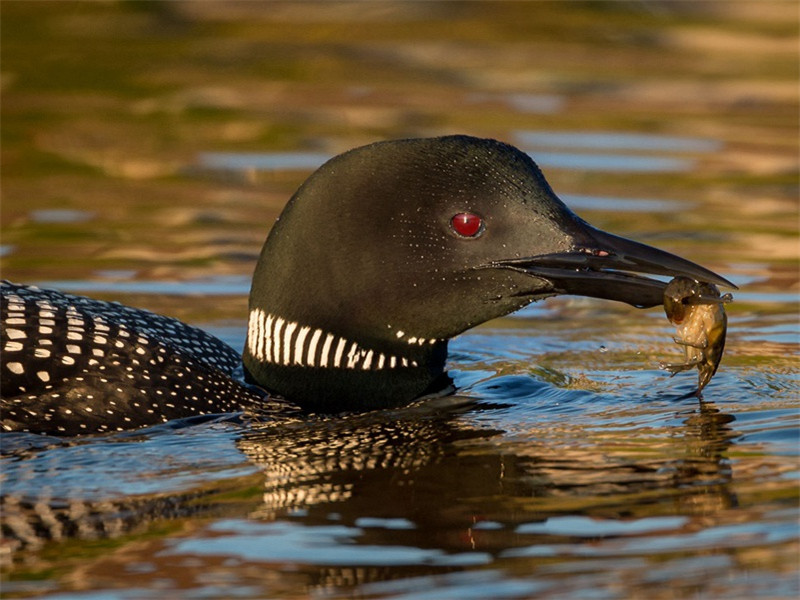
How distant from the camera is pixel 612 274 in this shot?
5000mm

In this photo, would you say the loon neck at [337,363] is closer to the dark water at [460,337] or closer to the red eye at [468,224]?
the dark water at [460,337]

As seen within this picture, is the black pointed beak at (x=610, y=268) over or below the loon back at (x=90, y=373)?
over

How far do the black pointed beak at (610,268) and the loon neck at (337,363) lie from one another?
55cm

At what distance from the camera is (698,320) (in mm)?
5098

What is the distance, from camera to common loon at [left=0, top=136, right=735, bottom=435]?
4.94m

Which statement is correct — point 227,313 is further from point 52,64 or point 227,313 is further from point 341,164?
point 52,64

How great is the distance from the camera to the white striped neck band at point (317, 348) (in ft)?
17.5

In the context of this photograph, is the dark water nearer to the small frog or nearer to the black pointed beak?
the small frog

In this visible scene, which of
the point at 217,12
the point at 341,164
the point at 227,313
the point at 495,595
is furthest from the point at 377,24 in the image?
the point at 495,595

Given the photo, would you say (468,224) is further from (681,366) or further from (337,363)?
(681,366)

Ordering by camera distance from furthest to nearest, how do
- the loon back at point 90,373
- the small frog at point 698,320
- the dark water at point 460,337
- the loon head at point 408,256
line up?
the loon head at point 408,256
the small frog at point 698,320
the loon back at point 90,373
the dark water at point 460,337

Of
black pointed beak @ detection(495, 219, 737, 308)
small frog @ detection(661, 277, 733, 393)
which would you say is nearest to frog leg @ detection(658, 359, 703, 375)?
small frog @ detection(661, 277, 733, 393)

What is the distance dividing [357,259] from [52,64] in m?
7.65

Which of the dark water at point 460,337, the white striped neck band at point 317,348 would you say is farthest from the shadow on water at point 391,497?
the white striped neck band at point 317,348
